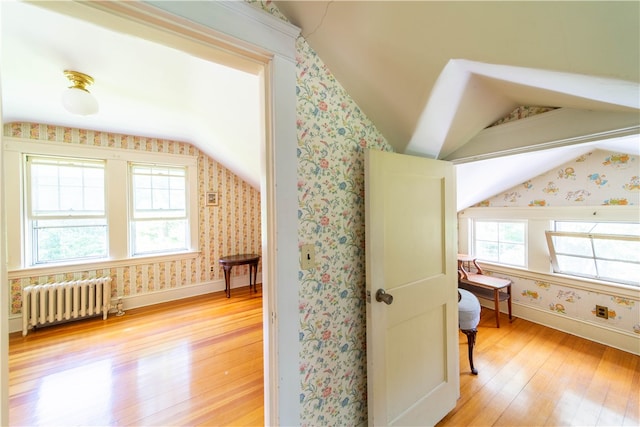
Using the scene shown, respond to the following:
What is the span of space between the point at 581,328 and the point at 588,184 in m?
1.49

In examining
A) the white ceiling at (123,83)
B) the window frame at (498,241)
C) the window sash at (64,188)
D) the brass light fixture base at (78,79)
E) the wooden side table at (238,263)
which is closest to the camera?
the white ceiling at (123,83)

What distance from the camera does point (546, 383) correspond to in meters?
1.85

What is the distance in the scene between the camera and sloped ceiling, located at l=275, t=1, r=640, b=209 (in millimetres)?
684

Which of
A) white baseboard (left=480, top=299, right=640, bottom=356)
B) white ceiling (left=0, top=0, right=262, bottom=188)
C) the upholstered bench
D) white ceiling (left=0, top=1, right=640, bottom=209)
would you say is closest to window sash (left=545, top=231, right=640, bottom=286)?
white baseboard (left=480, top=299, right=640, bottom=356)

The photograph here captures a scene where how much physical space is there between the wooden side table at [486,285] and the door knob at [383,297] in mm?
2301

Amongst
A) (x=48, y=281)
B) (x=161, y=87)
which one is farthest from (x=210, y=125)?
(x=48, y=281)

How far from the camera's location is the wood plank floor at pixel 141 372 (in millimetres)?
1580

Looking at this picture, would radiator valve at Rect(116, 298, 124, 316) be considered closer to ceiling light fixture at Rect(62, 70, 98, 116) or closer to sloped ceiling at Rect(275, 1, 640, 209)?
ceiling light fixture at Rect(62, 70, 98, 116)

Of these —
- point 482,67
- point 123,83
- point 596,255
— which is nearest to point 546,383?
point 596,255

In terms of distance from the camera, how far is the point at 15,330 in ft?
8.44

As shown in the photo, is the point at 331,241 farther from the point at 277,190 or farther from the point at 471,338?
the point at 471,338

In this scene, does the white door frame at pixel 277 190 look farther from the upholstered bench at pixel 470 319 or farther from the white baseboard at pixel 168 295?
the white baseboard at pixel 168 295

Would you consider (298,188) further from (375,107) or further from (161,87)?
(161,87)

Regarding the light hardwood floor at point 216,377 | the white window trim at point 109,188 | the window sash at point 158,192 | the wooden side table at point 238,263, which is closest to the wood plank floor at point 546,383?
the light hardwood floor at point 216,377
